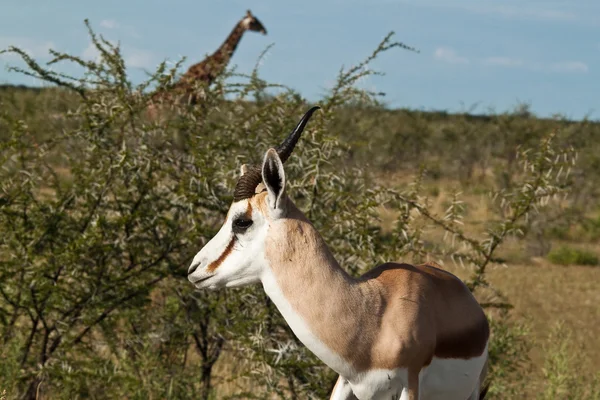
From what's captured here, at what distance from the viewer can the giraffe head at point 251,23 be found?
19484mm

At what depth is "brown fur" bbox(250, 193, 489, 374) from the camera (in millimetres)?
3193

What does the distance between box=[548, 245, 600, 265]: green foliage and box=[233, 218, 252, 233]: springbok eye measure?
16629mm

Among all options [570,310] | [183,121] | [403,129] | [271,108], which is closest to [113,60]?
[183,121]

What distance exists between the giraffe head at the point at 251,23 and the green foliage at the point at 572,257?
8.84m

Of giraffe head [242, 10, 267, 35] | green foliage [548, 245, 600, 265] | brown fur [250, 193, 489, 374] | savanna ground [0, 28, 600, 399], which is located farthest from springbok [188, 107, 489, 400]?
giraffe head [242, 10, 267, 35]

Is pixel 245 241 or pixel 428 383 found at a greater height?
pixel 245 241

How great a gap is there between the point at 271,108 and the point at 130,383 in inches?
93.1

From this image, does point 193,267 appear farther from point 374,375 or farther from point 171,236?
point 171,236

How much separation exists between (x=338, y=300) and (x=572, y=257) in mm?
16741

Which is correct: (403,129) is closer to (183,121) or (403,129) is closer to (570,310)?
(570,310)

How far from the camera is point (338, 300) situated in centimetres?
323

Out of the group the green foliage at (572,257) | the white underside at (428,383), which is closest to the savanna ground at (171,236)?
the white underside at (428,383)

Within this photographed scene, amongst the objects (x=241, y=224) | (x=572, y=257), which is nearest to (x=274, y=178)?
(x=241, y=224)

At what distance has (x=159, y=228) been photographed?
6309 mm
